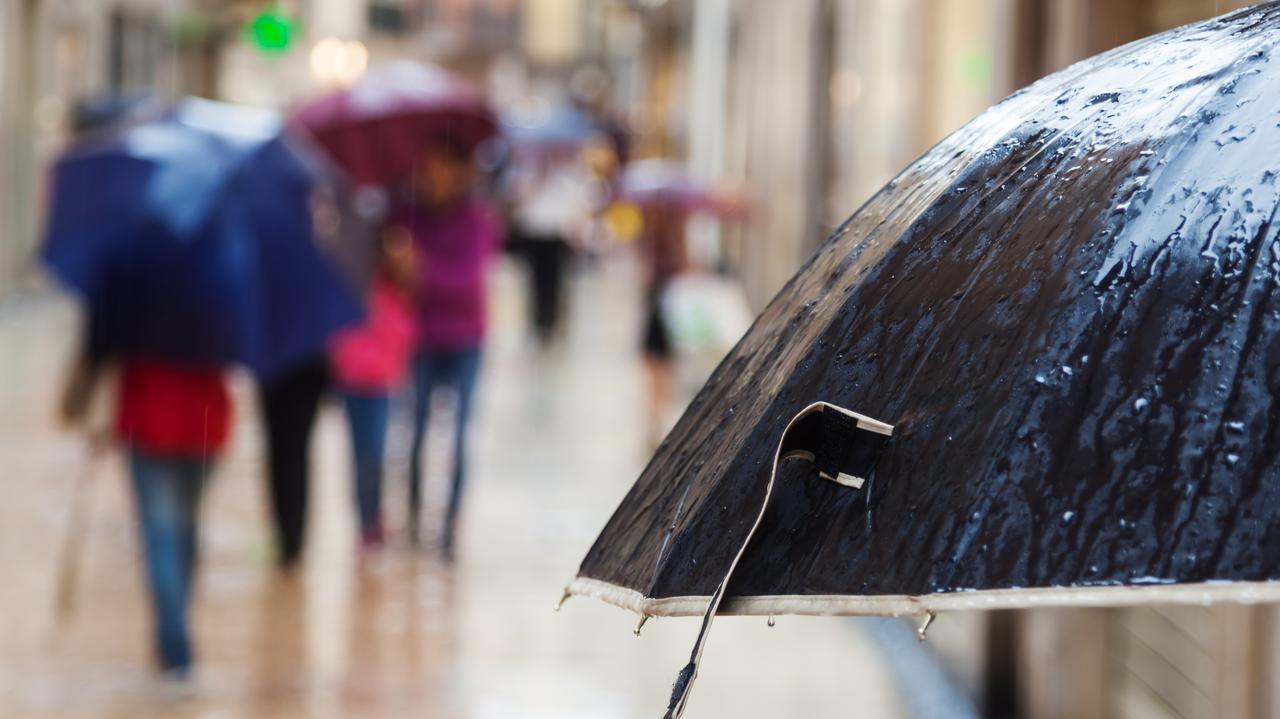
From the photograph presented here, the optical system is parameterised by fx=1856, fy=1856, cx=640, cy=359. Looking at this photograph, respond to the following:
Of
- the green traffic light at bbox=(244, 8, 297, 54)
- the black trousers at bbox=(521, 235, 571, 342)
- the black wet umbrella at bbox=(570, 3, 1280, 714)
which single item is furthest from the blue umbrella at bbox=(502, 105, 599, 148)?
the black wet umbrella at bbox=(570, 3, 1280, 714)

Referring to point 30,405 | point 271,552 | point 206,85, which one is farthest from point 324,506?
point 206,85

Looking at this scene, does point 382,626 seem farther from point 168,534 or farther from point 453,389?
point 453,389

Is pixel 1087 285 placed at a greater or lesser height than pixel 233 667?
greater

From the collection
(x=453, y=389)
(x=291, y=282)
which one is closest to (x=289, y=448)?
(x=453, y=389)

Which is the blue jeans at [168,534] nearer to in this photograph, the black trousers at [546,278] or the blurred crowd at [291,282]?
the blurred crowd at [291,282]

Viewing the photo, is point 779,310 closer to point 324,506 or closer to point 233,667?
point 233,667

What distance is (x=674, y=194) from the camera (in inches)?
472

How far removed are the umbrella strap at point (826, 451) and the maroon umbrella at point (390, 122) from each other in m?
7.12

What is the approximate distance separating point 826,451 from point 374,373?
681cm

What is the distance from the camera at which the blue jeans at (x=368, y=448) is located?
8.14 m

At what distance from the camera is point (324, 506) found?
9352mm

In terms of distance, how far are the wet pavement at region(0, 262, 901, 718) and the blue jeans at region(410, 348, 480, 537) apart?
35cm

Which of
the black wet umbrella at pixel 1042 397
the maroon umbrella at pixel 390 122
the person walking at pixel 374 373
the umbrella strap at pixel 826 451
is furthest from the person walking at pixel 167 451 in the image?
the umbrella strap at pixel 826 451

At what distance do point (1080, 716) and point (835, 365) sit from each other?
410 centimetres
